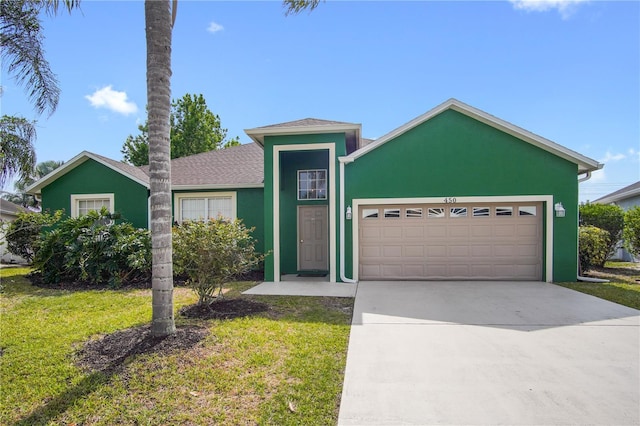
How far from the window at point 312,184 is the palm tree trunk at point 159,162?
267 inches

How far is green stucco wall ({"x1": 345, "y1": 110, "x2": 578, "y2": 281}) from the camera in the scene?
9039 mm

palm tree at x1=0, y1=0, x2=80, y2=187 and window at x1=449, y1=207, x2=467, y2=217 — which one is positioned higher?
palm tree at x1=0, y1=0, x2=80, y2=187

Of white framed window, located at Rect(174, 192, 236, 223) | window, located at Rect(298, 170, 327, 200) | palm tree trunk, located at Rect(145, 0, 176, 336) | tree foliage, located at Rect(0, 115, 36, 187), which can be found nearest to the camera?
palm tree trunk, located at Rect(145, 0, 176, 336)

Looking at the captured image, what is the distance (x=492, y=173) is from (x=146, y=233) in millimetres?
10051

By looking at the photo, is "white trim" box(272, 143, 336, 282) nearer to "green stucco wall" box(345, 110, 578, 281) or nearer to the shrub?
"green stucco wall" box(345, 110, 578, 281)

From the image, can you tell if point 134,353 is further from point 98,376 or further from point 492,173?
point 492,173

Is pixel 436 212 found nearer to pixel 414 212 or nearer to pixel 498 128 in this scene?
pixel 414 212

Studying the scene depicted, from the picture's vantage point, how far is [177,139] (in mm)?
25578

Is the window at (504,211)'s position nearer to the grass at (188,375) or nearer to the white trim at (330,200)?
the white trim at (330,200)

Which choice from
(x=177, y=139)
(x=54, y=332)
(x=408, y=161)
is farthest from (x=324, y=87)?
(x=177, y=139)

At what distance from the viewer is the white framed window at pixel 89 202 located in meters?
11.9

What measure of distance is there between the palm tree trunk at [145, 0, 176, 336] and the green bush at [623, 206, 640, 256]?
1322 centimetres

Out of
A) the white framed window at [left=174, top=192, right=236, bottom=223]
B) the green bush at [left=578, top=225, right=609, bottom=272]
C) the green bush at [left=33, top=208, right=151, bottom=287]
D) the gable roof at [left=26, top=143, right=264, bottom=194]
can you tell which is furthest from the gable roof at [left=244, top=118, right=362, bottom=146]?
the green bush at [left=578, top=225, right=609, bottom=272]

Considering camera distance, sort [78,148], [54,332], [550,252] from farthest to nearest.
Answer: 1. [78,148]
2. [550,252]
3. [54,332]
